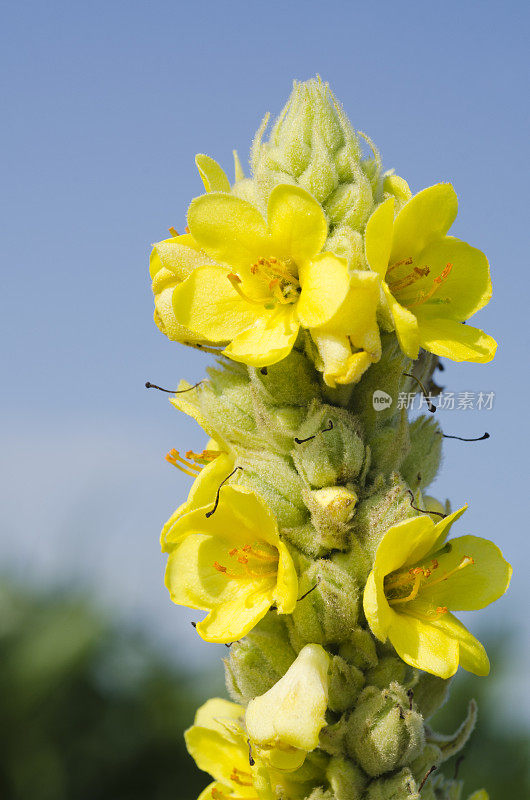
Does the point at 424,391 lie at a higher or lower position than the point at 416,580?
higher

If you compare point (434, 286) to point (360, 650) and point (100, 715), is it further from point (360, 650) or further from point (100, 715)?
point (100, 715)

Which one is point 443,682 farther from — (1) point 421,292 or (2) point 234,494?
(1) point 421,292

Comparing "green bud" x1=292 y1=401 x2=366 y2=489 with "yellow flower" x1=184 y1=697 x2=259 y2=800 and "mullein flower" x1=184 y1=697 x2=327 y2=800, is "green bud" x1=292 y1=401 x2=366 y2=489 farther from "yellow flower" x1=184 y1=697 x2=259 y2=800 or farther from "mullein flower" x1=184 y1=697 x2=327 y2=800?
"yellow flower" x1=184 y1=697 x2=259 y2=800

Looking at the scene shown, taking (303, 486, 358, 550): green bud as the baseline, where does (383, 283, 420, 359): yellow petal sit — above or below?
above

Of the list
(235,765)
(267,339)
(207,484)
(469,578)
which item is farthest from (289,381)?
(235,765)

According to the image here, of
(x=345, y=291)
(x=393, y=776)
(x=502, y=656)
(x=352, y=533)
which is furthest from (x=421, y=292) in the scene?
(x=502, y=656)

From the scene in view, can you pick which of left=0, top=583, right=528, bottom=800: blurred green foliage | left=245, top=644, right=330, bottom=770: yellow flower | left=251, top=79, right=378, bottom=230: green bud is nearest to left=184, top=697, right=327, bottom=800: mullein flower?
left=245, top=644, right=330, bottom=770: yellow flower
